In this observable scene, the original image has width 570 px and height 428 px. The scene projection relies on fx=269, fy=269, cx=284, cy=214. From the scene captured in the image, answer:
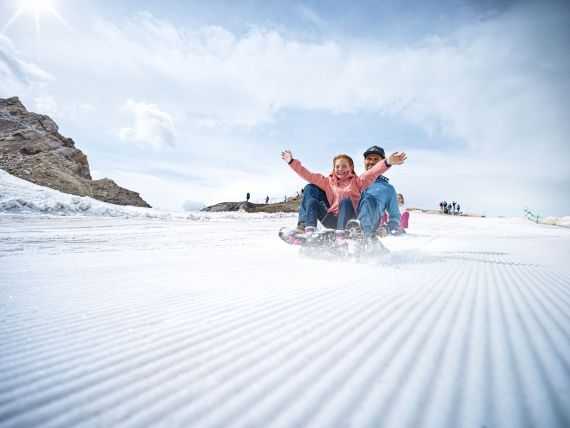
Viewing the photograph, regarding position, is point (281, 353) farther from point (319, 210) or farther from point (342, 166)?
point (342, 166)

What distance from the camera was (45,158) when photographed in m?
17.3

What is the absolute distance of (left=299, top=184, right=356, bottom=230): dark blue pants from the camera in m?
2.62

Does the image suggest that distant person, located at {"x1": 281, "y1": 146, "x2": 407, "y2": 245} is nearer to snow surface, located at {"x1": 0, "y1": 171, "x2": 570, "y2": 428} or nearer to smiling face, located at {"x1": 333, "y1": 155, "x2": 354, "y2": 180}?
smiling face, located at {"x1": 333, "y1": 155, "x2": 354, "y2": 180}

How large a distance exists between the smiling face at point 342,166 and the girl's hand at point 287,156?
498 millimetres

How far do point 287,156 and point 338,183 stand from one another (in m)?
0.62

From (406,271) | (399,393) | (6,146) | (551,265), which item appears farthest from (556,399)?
(6,146)

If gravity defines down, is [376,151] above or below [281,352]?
above

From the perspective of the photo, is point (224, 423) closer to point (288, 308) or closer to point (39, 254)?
point (288, 308)

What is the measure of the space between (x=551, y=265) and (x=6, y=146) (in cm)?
2566

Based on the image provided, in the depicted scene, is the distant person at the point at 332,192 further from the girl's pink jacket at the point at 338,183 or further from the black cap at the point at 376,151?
the black cap at the point at 376,151

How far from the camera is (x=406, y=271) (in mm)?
1771

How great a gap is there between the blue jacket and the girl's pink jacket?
111 mm

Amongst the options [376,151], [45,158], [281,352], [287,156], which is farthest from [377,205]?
[45,158]

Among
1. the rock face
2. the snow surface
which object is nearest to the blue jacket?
the snow surface
